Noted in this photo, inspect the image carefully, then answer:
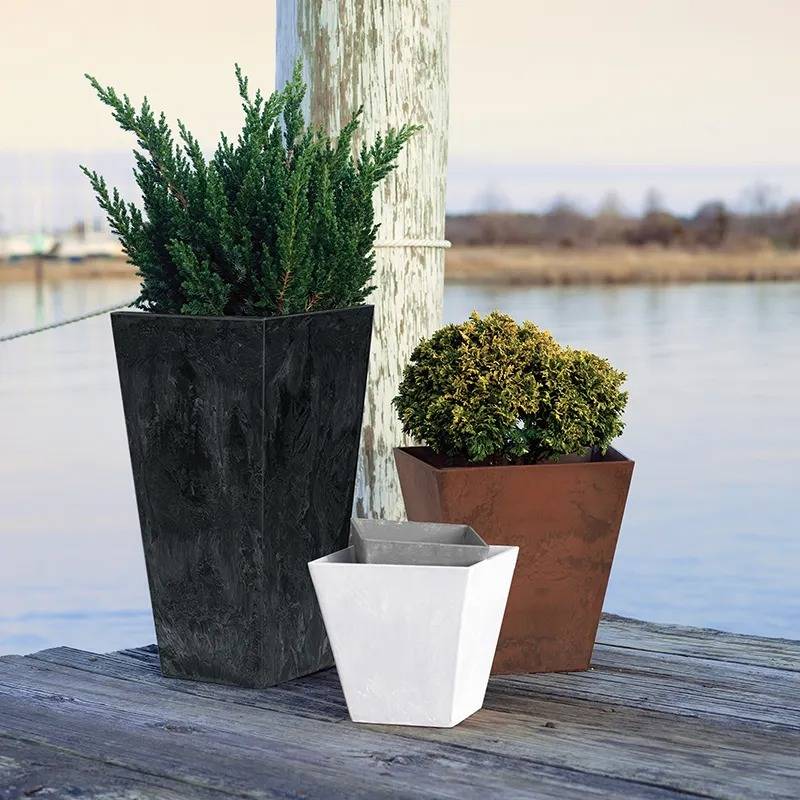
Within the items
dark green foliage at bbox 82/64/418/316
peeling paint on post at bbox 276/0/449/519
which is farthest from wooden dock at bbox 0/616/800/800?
dark green foliage at bbox 82/64/418/316

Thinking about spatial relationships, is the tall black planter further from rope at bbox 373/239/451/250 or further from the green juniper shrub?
rope at bbox 373/239/451/250

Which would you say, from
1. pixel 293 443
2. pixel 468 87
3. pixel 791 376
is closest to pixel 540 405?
pixel 293 443

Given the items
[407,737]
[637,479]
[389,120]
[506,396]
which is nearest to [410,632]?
[407,737]

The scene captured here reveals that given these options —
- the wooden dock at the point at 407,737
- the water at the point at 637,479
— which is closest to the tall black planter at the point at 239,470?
the wooden dock at the point at 407,737

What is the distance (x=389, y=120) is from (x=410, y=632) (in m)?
1.40

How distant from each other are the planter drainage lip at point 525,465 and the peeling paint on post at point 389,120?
0.30 meters

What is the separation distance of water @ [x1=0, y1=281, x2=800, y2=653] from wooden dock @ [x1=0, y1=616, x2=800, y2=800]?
3.18m

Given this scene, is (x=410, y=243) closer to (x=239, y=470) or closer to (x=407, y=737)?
(x=239, y=470)

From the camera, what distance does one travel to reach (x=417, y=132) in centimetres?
327

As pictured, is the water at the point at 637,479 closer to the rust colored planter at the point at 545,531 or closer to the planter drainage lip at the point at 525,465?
the planter drainage lip at the point at 525,465

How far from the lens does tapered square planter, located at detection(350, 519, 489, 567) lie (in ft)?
8.21

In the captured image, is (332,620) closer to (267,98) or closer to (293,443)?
(293,443)

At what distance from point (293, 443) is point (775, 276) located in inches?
387

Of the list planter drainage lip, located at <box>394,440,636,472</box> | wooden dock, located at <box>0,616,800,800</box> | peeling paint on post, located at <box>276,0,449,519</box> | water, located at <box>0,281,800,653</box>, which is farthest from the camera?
water, located at <box>0,281,800,653</box>
